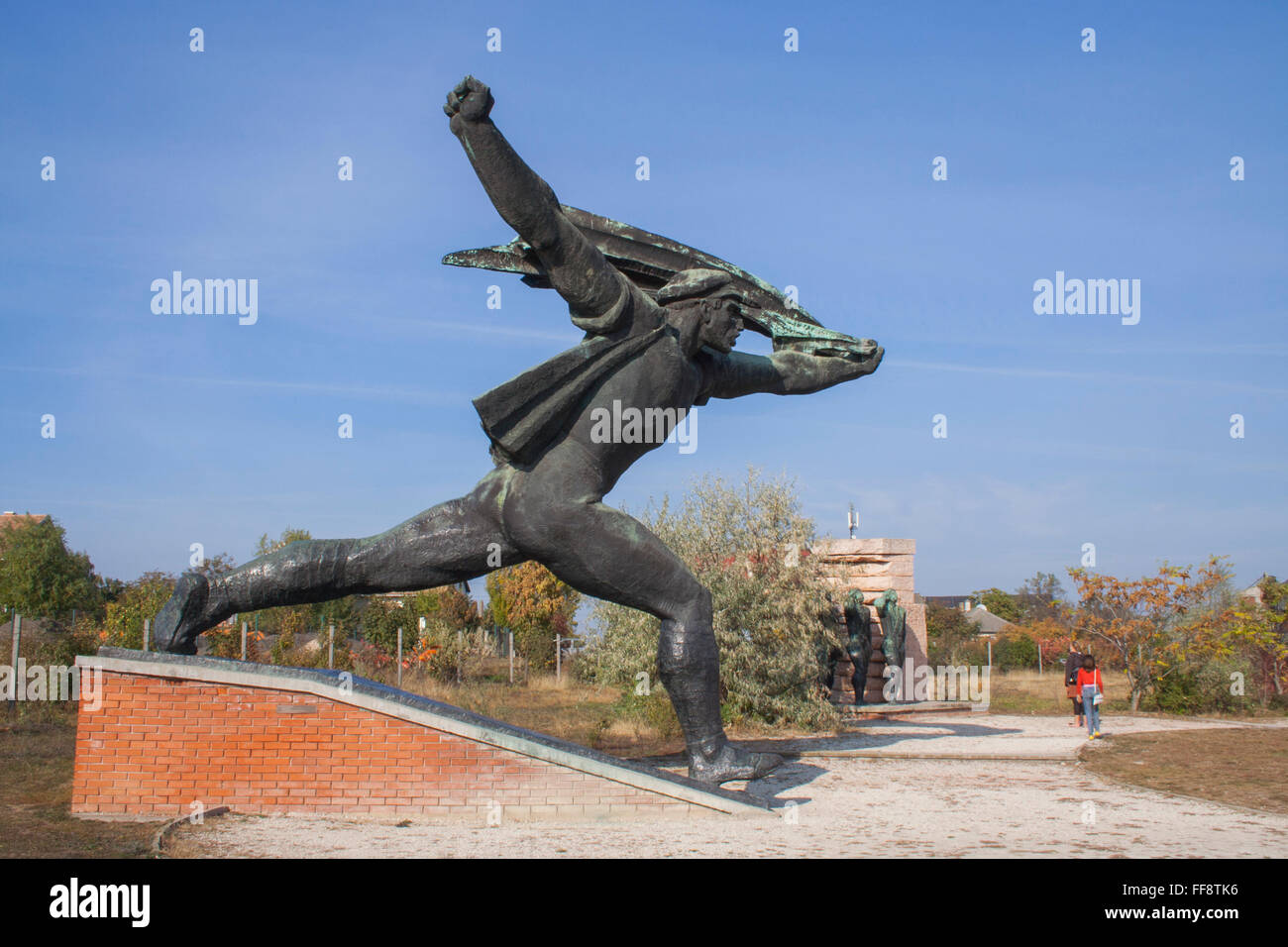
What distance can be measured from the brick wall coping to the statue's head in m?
2.08

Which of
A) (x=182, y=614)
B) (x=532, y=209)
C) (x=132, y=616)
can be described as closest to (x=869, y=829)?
(x=532, y=209)

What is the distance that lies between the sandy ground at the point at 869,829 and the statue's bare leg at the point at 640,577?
18.4 inches

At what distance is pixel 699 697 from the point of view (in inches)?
185

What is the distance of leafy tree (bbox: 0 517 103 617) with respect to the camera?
33.6 meters

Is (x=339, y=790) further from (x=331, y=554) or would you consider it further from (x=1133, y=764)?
(x=1133, y=764)

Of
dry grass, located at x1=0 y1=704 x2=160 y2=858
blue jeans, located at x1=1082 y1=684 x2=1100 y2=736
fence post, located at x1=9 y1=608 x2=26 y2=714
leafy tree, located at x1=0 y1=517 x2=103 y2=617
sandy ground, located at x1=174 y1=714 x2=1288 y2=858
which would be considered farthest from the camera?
leafy tree, located at x1=0 y1=517 x2=103 y2=617

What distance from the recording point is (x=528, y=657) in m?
24.7

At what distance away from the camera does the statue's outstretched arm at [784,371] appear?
529 cm

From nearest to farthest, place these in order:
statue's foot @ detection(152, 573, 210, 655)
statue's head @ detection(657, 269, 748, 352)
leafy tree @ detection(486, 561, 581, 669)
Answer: statue's foot @ detection(152, 573, 210, 655), statue's head @ detection(657, 269, 748, 352), leafy tree @ detection(486, 561, 581, 669)

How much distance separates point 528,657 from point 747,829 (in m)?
20.9

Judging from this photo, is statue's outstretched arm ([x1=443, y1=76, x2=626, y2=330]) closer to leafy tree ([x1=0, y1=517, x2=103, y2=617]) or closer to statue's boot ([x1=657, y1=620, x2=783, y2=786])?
statue's boot ([x1=657, y1=620, x2=783, y2=786])

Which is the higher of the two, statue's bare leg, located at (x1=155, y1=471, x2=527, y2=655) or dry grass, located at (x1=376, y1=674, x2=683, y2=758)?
statue's bare leg, located at (x1=155, y1=471, x2=527, y2=655)

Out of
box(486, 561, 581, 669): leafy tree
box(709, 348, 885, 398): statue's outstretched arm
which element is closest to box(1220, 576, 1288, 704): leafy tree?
box(709, 348, 885, 398): statue's outstretched arm
